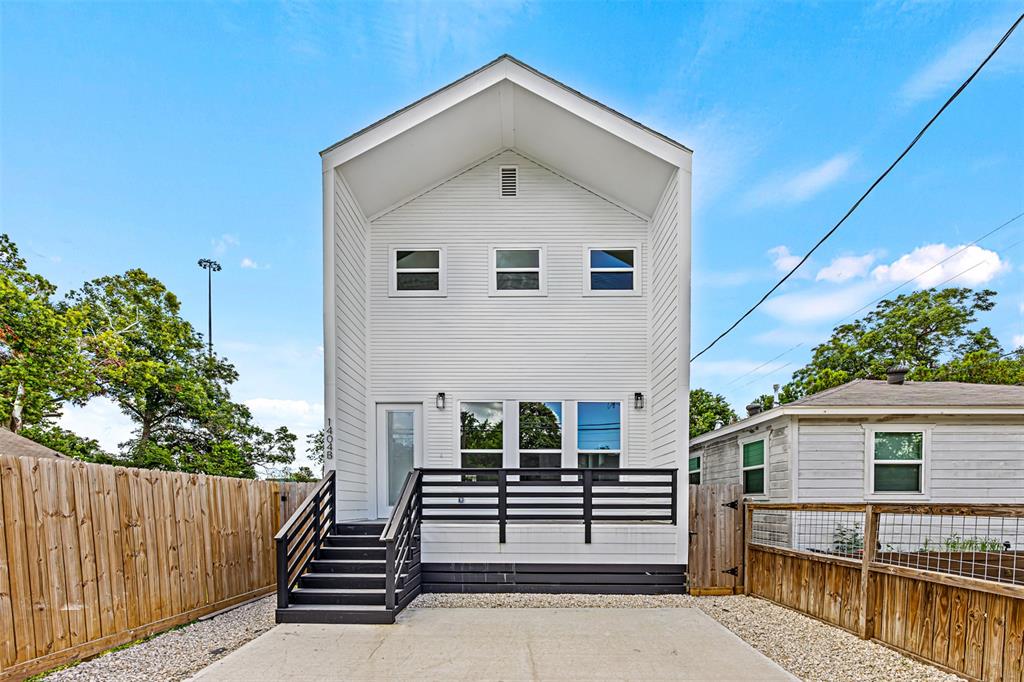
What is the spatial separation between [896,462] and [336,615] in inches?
340

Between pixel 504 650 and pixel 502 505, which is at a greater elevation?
pixel 502 505

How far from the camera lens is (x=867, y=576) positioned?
15.7 ft

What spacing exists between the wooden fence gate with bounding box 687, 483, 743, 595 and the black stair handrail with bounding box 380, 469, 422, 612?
137 inches

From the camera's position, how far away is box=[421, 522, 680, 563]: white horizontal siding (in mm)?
6758

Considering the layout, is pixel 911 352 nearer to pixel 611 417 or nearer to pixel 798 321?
pixel 798 321

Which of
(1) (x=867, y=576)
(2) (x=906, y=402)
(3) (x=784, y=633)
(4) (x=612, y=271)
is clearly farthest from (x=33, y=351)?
(2) (x=906, y=402)

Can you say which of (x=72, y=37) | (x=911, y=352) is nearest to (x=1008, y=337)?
(x=911, y=352)

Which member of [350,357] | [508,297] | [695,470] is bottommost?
[695,470]

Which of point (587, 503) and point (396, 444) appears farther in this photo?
point (396, 444)

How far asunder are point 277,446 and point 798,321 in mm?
24863

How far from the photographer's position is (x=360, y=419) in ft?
25.8

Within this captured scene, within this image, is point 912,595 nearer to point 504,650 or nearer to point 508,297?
point 504,650

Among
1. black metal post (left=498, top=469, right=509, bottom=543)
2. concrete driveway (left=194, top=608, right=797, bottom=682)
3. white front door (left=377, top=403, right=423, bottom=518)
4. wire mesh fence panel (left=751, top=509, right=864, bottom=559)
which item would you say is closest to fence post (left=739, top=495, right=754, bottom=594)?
concrete driveway (left=194, top=608, right=797, bottom=682)

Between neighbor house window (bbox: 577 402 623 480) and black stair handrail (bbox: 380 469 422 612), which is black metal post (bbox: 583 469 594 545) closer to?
neighbor house window (bbox: 577 402 623 480)
